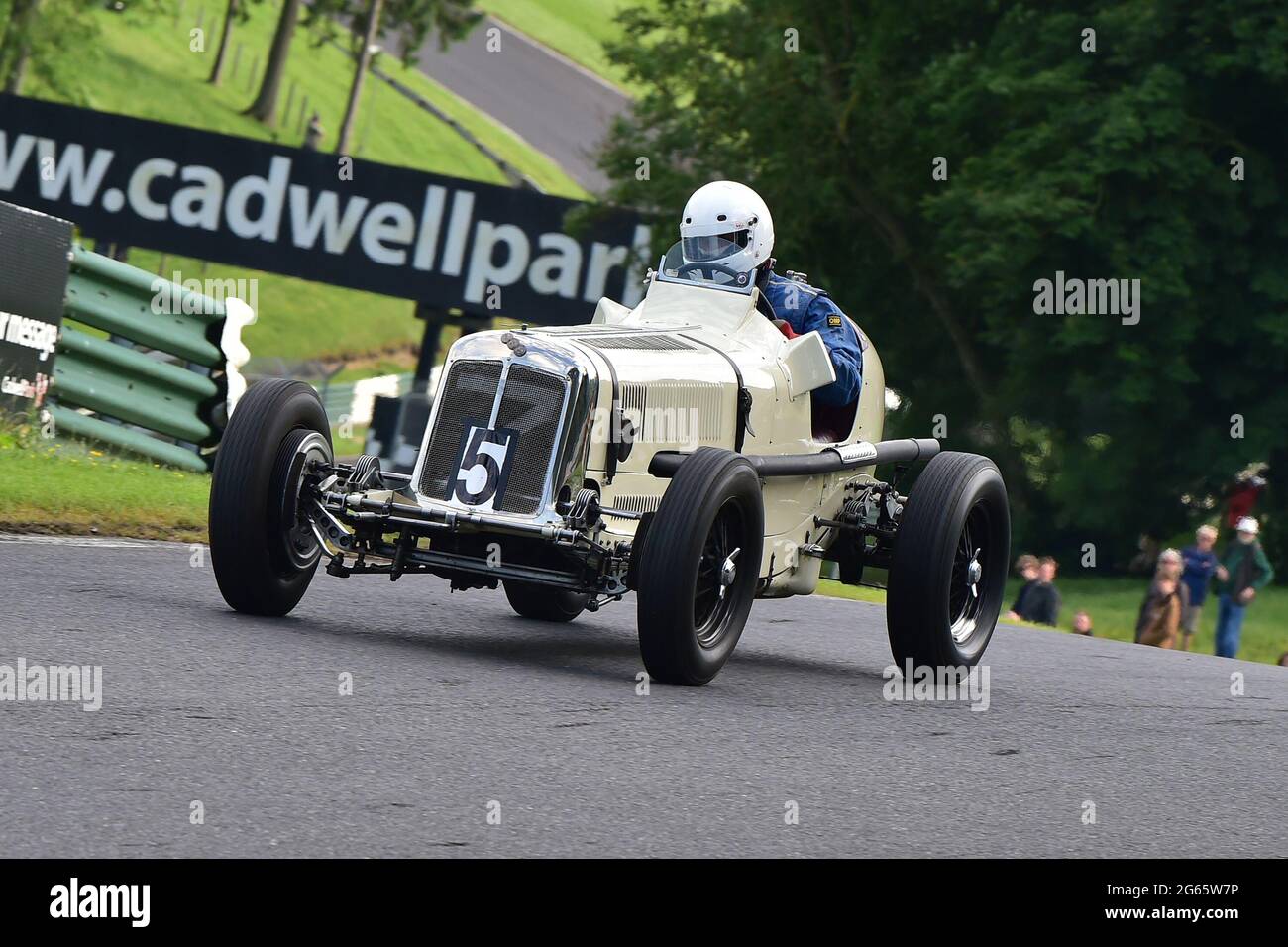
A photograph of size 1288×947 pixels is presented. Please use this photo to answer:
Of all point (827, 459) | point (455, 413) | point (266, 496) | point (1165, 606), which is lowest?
point (1165, 606)

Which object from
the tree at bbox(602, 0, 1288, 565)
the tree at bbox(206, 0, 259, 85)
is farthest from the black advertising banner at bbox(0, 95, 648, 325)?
the tree at bbox(206, 0, 259, 85)

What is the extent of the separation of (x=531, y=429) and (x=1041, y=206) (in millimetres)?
16115

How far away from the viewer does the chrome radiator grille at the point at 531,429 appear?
779 cm

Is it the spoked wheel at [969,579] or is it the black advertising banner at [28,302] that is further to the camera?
the black advertising banner at [28,302]

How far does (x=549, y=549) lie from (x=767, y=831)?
2.62m

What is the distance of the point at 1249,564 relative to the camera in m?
15.2

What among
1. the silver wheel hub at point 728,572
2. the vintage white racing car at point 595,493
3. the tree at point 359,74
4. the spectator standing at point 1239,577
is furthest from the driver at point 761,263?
the tree at point 359,74

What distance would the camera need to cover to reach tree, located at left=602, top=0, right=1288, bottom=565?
2308cm

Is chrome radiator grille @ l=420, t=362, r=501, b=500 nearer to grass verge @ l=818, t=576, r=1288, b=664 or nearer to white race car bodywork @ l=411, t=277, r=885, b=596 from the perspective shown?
white race car bodywork @ l=411, t=277, r=885, b=596

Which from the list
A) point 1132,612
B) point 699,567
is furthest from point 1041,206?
point 699,567

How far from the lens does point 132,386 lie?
46.4ft

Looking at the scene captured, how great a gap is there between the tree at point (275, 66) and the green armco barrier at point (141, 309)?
42.1m

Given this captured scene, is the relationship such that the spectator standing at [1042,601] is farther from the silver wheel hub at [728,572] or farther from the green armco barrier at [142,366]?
the silver wheel hub at [728,572]

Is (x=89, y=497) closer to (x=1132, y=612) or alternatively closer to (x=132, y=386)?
(x=132, y=386)
